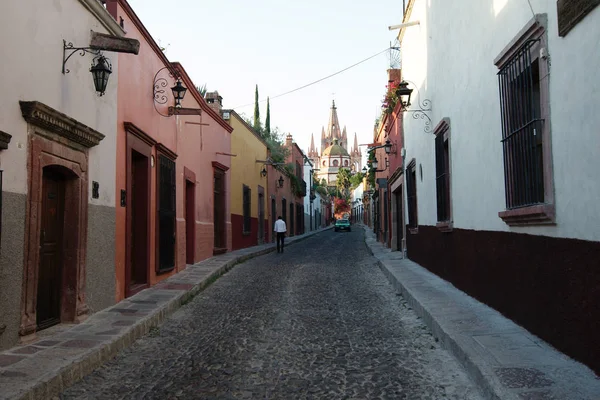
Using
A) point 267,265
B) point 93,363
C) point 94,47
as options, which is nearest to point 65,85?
point 94,47

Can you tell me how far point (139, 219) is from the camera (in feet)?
30.7

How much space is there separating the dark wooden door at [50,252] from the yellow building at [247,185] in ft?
35.1

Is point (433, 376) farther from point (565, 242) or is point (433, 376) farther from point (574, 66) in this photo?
point (574, 66)

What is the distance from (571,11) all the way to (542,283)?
2.29 metres

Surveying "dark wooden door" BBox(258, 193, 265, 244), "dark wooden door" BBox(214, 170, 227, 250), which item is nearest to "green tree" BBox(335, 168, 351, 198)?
"dark wooden door" BBox(258, 193, 265, 244)

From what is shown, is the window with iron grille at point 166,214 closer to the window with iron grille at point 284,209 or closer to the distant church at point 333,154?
the window with iron grille at point 284,209

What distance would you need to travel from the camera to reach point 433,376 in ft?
14.6

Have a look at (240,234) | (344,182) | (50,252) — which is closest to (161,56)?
(50,252)

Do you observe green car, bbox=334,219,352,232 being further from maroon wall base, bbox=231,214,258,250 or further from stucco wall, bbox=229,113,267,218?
maroon wall base, bbox=231,214,258,250

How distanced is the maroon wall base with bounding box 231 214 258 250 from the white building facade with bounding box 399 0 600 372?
10204 millimetres

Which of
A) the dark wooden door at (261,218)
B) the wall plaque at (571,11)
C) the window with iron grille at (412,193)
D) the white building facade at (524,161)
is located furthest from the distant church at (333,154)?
the wall plaque at (571,11)

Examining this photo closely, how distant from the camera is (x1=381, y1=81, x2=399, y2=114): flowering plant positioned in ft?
53.7

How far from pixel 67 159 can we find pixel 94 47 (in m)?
1.43

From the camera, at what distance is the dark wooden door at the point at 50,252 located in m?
5.90
